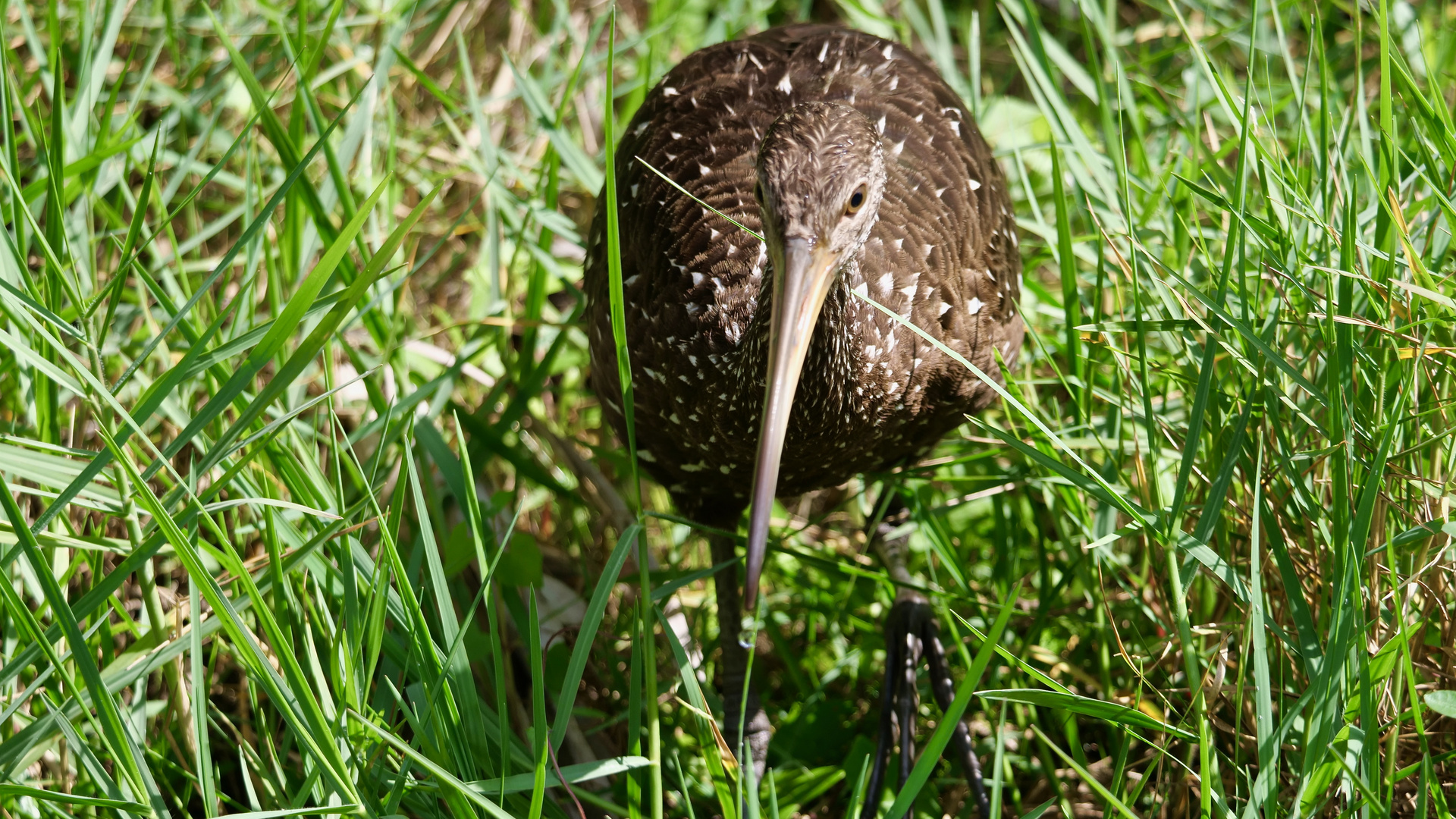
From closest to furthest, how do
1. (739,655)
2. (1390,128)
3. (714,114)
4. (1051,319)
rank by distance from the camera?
(1390,128) → (714,114) → (739,655) → (1051,319)

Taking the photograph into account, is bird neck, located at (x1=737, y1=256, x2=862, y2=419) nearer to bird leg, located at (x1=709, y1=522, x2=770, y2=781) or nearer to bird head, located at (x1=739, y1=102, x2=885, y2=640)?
bird head, located at (x1=739, y1=102, x2=885, y2=640)

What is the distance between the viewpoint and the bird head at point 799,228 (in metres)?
1.95

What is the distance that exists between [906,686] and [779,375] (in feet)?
4.78

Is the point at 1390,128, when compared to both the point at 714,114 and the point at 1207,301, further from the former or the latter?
the point at 714,114

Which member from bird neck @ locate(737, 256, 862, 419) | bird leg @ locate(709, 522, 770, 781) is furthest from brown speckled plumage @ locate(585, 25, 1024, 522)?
bird leg @ locate(709, 522, 770, 781)

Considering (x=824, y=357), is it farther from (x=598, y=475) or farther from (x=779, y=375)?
(x=598, y=475)

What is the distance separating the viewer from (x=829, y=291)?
230cm

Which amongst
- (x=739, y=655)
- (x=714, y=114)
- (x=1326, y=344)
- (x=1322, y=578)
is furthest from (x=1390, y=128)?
(x=739, y=655)

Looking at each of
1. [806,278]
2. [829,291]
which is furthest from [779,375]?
[829,291]

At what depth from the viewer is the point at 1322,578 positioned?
7.29 ft

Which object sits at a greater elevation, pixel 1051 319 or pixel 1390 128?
pixel 1390 128

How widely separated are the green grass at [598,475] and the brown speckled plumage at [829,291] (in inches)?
7.8

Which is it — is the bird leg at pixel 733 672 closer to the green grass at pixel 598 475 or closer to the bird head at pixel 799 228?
the green grass at pixel 598 475

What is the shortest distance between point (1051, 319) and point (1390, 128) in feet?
4.29
